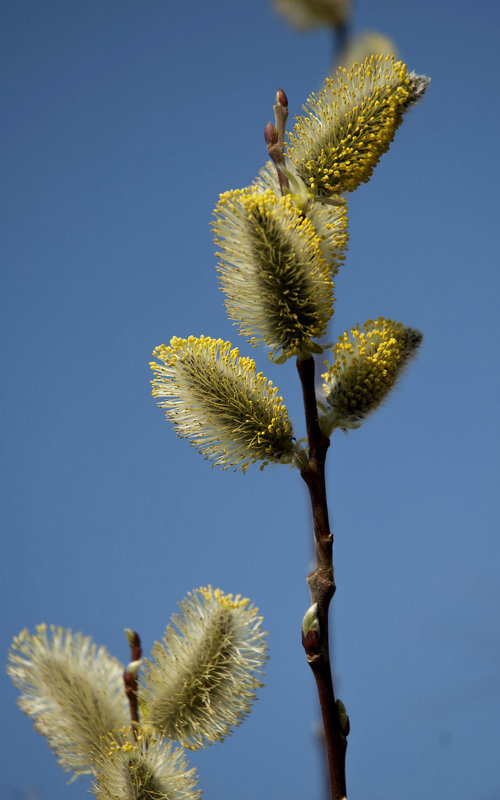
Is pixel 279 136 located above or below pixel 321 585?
above

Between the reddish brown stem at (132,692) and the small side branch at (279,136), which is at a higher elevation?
the small side branch at (279,136)

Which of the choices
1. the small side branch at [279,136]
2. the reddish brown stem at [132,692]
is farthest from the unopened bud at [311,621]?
the small side branch at [279,136]

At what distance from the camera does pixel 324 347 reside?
91 cm

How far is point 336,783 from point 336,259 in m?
0.50

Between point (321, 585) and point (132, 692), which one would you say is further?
point (132, 692)

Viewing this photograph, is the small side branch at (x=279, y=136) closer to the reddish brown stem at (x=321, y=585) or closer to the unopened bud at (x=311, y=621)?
the reddish brown stem at (x=321, y=585)

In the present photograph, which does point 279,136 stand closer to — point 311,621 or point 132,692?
point 311,621

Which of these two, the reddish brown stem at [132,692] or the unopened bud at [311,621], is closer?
the unopened bud at [311,621]

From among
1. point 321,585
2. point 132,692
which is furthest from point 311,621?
point 132,692

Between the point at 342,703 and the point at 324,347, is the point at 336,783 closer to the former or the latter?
the point at 342,703

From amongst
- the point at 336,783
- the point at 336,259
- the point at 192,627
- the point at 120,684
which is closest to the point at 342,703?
the point at 336,783

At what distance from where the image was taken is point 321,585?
87 cm

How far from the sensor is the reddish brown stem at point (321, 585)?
854 mm

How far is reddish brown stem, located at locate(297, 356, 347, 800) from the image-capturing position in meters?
0.85
